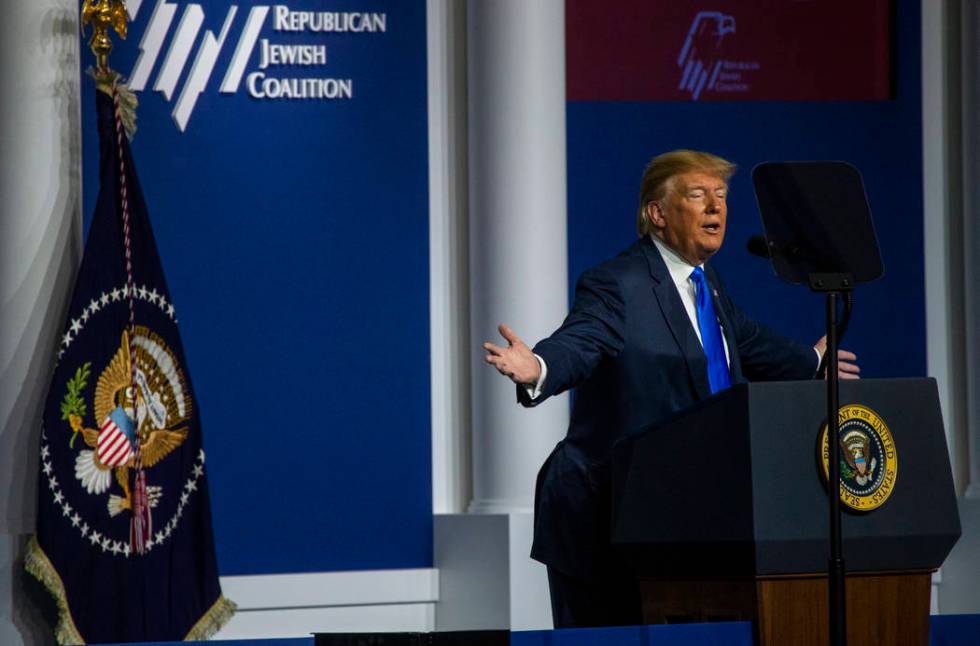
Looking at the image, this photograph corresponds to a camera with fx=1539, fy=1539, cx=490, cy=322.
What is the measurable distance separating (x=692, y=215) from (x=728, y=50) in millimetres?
2395

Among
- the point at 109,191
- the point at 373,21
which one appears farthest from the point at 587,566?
the point at 373,21

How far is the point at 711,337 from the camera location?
336cm

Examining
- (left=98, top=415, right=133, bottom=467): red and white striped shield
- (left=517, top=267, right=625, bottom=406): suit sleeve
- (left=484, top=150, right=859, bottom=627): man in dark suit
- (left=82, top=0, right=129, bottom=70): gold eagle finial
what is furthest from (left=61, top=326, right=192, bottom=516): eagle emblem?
(left=517, top=267, right=625, bottom=406): suit sleeve

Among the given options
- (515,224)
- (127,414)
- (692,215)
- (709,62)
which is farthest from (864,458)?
(709,62)

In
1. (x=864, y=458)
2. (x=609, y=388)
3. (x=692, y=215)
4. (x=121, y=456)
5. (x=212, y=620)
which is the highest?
(x=692, y=215)

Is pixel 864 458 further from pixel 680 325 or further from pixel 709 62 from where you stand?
pixel 709 62

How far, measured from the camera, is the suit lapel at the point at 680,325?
10.6ft

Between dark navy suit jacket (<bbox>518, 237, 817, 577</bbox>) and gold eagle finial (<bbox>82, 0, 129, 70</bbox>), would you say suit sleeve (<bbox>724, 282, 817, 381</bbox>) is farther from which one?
gold eagle finial (<bbox>82, 0, 129, 70</bbox>)

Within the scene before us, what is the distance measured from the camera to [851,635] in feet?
8.52

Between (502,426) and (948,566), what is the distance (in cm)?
176

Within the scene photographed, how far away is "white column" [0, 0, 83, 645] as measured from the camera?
4199 mm

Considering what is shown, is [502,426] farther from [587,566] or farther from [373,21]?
[587,566]

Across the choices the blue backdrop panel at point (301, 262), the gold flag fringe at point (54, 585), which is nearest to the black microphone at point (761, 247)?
the gold flag fringe at point (54, 585)

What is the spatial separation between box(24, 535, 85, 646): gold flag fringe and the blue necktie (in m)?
1.92
